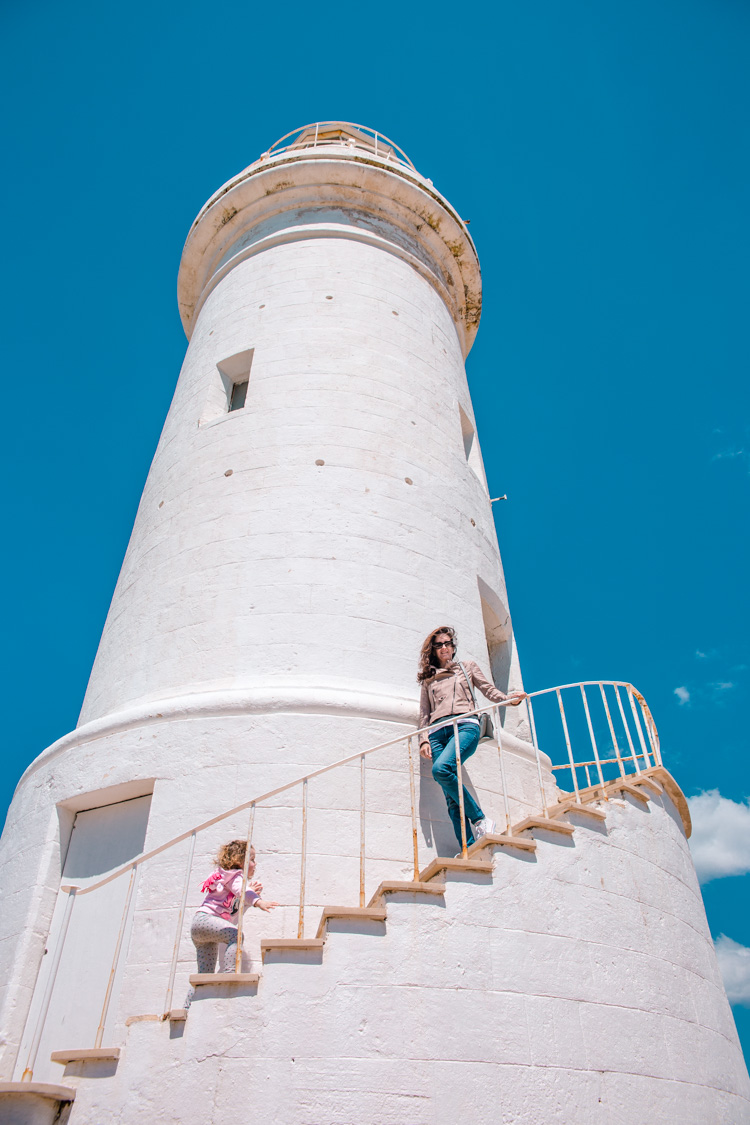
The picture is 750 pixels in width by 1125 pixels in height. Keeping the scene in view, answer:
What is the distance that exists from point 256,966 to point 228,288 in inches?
351

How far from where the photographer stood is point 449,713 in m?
6.20

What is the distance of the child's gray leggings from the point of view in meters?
4.89

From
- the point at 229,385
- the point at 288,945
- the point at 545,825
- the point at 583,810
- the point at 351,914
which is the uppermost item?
the point at 229,385

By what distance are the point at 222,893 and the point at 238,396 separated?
662 centimetres

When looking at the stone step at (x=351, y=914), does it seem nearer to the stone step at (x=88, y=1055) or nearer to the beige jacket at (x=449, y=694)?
Answer: the stone step at (x=88, y=1055)

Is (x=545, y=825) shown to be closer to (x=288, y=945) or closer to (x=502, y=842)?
(x=502, y=842)

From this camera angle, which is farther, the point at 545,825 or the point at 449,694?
the point at 449,694

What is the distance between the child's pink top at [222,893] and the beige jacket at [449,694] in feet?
5.75

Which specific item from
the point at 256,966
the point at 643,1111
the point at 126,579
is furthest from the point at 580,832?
the point at 126,579

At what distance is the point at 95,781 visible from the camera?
21.0 ft

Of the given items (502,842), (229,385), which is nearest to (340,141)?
(229,385)

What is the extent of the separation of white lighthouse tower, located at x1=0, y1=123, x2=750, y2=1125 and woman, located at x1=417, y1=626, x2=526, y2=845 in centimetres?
24

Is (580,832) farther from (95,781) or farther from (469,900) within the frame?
(95,781)

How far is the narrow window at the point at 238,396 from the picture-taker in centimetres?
997
